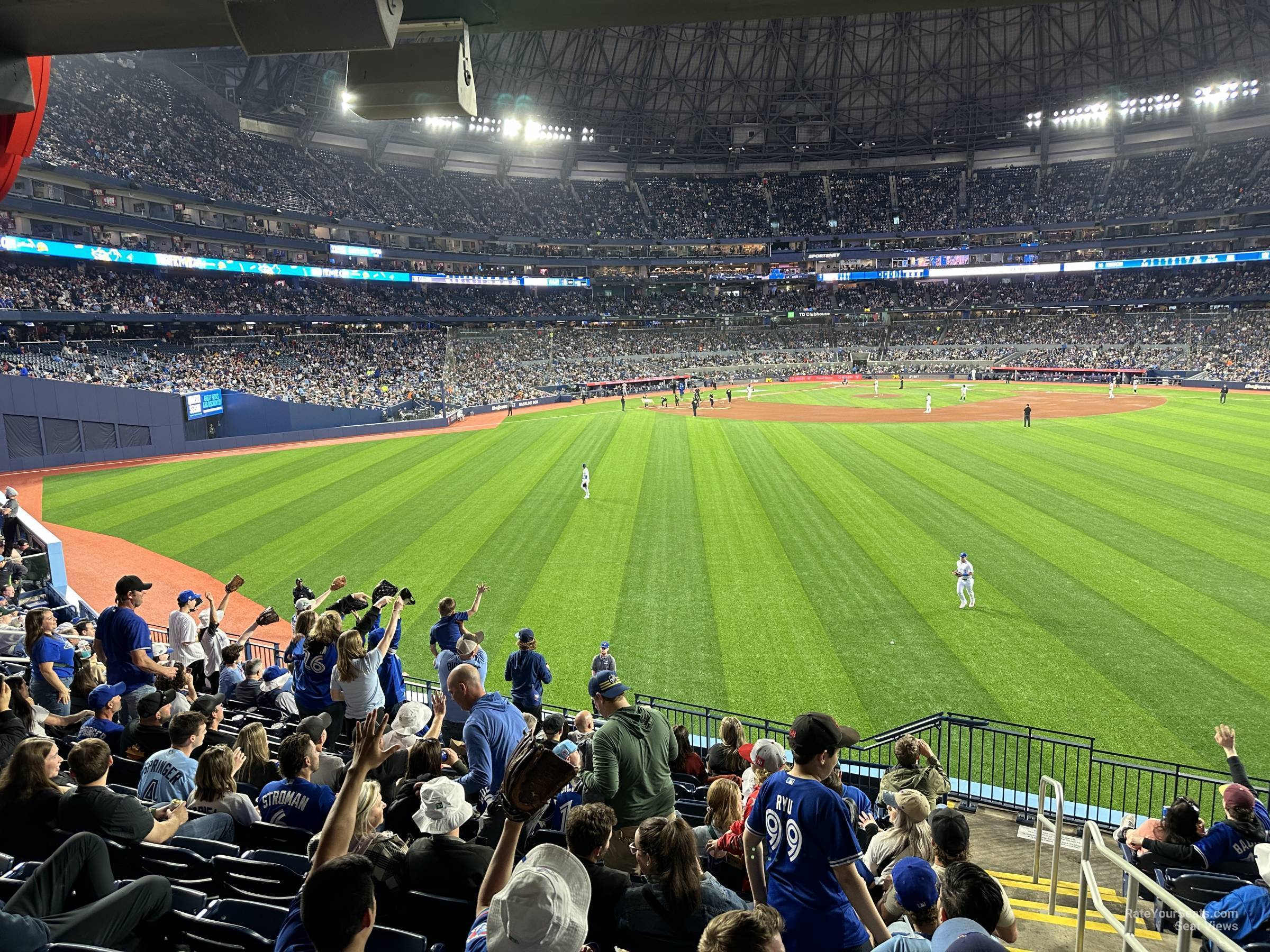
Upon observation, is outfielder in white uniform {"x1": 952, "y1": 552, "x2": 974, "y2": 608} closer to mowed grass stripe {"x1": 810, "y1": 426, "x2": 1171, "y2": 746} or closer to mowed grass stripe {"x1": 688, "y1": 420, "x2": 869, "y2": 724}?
mowed grass stripe {"x1": 810, "y1": 426, "x2": 1171, "y2": 746}

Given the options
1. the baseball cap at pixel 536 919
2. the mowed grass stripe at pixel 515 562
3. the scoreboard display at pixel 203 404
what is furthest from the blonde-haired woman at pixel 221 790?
the scoreboard display at pixel 203 404

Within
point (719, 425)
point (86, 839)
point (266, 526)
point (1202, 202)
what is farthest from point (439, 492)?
point (1202, 202)

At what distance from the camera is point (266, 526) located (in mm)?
25531

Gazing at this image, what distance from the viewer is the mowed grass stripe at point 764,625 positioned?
13531 millimetres

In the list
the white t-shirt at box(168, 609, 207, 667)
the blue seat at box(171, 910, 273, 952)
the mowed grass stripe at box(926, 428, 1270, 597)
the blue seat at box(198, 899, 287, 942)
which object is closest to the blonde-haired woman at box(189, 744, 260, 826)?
the blue seat at box(198, 899, 287, 942)

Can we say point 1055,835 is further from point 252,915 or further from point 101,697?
point 101,697

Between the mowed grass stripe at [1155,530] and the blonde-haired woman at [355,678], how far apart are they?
17.4 metres

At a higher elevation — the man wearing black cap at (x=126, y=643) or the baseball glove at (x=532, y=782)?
the baseball glove at (x=532, y=782)

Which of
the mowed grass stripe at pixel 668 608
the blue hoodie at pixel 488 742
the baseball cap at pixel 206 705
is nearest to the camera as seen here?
the blue hoodie at pixel 488 742

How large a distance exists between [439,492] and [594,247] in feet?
218

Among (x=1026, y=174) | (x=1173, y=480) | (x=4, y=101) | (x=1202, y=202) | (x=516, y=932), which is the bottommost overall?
(x=1173, y=480)

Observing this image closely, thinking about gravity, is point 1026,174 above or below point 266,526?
above

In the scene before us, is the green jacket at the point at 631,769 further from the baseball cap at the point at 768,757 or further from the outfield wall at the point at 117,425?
the outfield wall at the point at 117,425

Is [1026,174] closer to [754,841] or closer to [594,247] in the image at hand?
[594,247]
